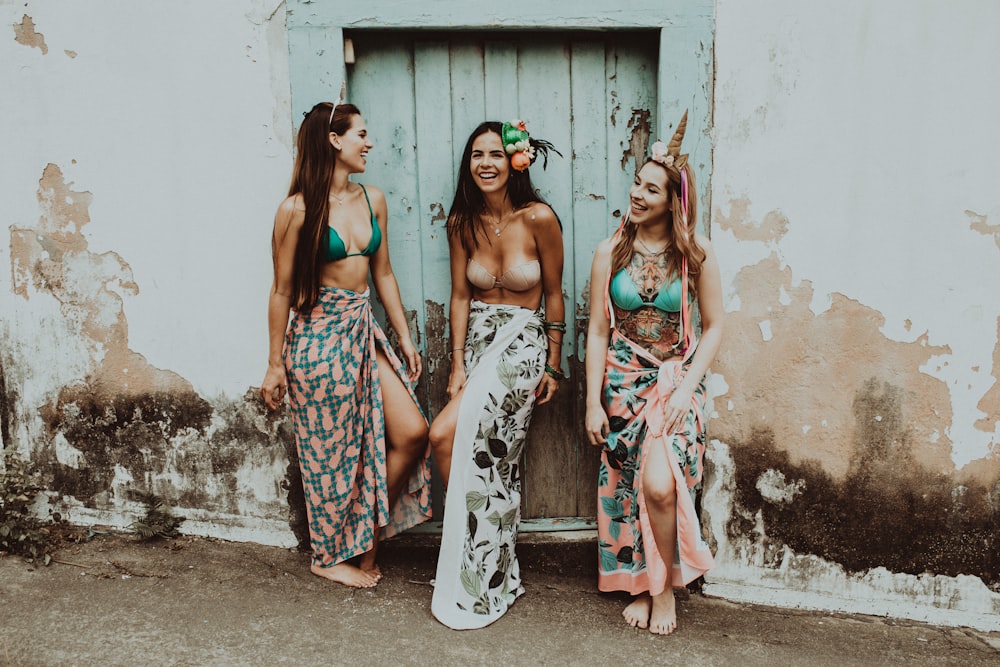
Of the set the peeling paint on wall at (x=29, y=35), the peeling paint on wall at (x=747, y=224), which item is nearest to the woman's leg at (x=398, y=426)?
the peeling paint on wall at (x=747, y=224)

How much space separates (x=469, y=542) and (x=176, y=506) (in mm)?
1376

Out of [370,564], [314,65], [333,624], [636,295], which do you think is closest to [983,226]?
[636,295]

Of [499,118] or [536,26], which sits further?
[499,118]

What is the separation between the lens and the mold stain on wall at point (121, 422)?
11.0 ft

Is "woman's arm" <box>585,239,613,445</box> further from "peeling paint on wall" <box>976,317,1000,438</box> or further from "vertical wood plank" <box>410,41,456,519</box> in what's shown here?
"peeling paint on wall" <box>976,317,1000,438</box>

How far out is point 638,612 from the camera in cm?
307

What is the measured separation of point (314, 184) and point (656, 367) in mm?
1449

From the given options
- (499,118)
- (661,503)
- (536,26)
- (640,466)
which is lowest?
(661,503)

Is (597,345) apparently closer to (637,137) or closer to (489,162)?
(489,162)

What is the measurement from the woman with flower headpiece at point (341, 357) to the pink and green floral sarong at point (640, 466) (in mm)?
765

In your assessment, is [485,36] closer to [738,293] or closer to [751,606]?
[738,293]

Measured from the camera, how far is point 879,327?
3113 millimetres

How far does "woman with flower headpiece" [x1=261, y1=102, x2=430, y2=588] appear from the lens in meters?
3.00

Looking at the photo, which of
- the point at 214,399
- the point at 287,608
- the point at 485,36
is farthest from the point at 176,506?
the point at 485,36
